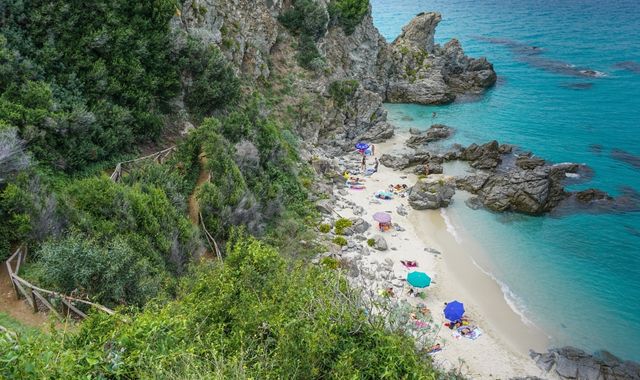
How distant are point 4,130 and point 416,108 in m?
60.0

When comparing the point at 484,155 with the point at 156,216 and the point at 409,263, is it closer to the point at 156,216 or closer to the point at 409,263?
the point at 409,263

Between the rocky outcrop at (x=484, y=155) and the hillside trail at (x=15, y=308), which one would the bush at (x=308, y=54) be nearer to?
the rocky outcrop at (x=484, y=155)

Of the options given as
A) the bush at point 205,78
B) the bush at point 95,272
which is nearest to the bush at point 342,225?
the bush at point 205,78

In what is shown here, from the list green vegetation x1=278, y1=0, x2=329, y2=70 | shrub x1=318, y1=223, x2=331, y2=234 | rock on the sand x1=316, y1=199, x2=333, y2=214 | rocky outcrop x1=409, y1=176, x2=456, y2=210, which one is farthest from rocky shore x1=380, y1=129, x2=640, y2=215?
green vegetation x1=278, y1=0, x2=329, y2=70

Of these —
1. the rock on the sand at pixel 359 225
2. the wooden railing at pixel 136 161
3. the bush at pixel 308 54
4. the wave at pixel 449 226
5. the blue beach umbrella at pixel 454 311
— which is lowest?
the wave at pixel 449 226

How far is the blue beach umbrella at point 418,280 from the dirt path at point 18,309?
21333 millimetres

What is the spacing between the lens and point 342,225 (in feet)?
114

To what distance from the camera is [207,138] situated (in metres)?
27.3

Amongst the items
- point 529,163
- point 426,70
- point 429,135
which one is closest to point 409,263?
point 529,163

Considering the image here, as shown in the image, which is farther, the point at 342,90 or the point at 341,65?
the point at 341,65

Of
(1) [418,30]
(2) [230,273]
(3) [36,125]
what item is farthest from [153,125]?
(1) [418,30]

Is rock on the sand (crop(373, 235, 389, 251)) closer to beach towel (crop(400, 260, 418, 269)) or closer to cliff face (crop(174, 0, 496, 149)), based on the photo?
beach towel (crop(400, 260, 418, 269))

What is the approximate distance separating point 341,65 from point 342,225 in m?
31.8

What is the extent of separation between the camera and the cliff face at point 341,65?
134ft
